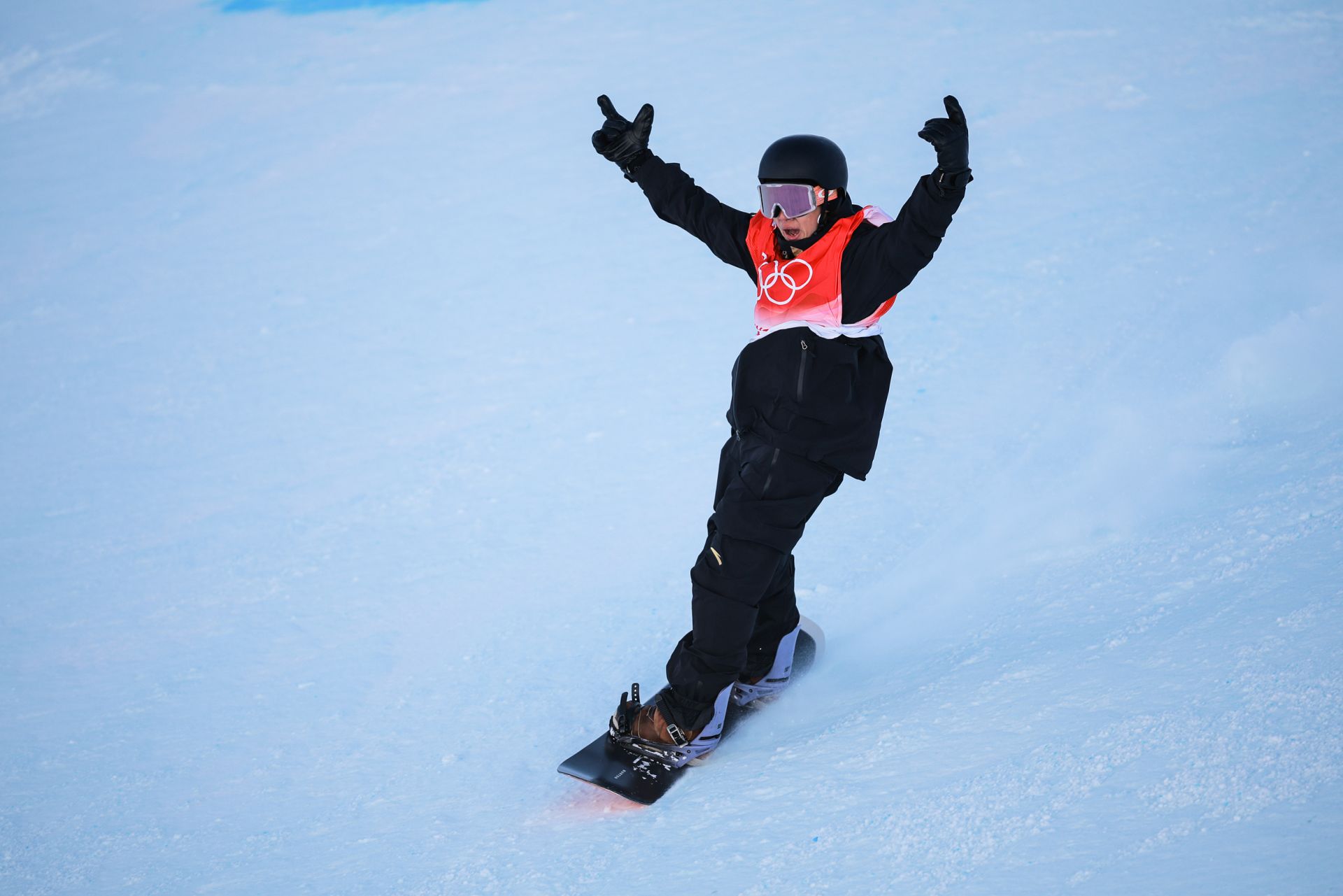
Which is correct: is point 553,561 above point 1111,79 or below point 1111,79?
below

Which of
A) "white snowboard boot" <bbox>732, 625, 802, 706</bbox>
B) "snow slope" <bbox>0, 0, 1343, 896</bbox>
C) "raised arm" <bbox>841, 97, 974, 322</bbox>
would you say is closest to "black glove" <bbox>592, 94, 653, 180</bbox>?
"raised arm" <bbox>841, 97, 974, 322</bbox>

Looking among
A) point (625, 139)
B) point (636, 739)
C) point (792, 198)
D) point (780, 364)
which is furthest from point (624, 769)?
point (625, 139)

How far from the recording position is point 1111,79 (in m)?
6.28

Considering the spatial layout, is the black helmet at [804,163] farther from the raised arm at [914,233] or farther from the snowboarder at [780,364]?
the raised arm at [914,233]

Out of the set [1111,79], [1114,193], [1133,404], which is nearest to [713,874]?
[1133,404]

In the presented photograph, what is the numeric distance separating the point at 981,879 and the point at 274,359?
12.5 ft

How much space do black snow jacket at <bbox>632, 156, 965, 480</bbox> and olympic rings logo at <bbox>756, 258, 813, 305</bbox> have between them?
71mm

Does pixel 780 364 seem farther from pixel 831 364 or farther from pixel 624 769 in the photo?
pixel 624 769

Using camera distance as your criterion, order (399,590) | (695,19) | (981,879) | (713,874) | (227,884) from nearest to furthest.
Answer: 1. (981,879)
2. (713,874)
3. (227,884)
4. (399,590)
5. (695,19)

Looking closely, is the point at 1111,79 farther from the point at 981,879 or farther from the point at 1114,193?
the point at 981,879

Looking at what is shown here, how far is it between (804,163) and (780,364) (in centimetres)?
42

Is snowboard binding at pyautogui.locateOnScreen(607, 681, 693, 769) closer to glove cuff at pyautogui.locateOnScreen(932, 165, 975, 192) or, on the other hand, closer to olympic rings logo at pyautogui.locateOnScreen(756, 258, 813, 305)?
olympic rings logo at pyautogui.locateOnScreen(756, 258, 813, 305)

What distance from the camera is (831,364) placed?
7.96 feet

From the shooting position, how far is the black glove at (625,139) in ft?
8.57
